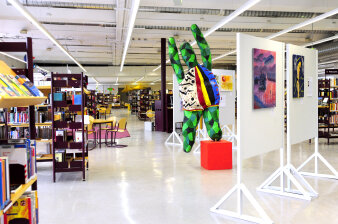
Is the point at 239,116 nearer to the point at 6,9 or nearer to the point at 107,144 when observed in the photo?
the point at 107,144

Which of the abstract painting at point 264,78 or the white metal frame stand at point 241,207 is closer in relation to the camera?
the white metal frame stand at point 241,207

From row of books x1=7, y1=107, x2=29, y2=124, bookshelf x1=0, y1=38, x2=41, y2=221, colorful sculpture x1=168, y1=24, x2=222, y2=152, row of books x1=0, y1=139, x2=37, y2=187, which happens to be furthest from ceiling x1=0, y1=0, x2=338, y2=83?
row of books x1=0, y1=139, x2=37, y2=187

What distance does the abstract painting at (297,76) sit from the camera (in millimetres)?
4688

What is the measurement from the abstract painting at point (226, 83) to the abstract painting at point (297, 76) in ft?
11.1

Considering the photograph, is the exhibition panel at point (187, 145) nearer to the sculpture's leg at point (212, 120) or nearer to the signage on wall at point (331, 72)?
the sculpture's leg at point (212, 120)

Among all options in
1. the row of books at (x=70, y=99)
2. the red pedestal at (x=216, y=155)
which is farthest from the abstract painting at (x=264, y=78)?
the row of books at (x=70, y=99)

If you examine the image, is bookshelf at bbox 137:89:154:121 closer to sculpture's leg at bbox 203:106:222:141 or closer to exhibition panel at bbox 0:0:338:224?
exhibition panel at bbox 0:0:338:224

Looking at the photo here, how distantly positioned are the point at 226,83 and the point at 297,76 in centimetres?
358

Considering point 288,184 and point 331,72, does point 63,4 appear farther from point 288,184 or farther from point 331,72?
point 331,72

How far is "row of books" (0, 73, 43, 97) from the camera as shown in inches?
76.7

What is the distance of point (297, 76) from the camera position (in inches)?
188

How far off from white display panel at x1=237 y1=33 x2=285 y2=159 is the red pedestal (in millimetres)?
2110

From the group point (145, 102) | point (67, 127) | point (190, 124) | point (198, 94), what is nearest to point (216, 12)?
point (198, 94)

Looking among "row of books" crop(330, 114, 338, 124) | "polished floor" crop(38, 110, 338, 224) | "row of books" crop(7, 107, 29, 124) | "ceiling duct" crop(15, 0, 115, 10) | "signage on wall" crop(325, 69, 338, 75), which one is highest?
"ceiling duct" crop(15, 0, 115, 10)
